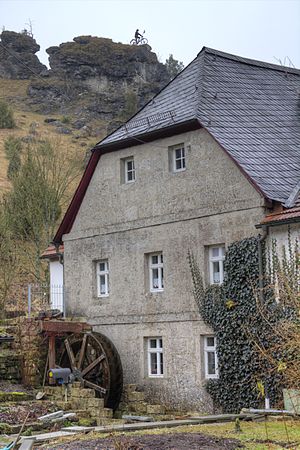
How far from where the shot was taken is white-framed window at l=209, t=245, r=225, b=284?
20.1 metres

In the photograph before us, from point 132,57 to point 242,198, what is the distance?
3040 inches

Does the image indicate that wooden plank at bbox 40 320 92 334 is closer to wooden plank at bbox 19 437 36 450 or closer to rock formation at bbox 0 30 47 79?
wooden plank at bbox 19 437 36 450

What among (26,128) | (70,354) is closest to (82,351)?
(70,354)

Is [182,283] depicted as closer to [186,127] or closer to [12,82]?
[186,127]

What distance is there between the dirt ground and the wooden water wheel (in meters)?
8.21

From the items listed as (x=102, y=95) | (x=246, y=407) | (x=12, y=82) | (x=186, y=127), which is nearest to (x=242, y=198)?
(x=186, y=127)

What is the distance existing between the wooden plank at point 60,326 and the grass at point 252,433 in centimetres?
771

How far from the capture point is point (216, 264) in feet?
66.9

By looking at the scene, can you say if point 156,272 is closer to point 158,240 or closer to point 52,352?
point 158,240

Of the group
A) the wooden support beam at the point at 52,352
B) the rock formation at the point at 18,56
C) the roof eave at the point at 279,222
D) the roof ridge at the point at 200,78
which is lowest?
the wooden support beam at the point at 52,352

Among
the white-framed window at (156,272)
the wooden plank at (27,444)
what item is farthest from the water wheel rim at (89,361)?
the wooden plank at (27,444)

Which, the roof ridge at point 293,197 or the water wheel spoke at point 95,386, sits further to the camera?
the water wheel spoke at point 95,386

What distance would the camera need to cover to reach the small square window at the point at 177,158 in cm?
2152

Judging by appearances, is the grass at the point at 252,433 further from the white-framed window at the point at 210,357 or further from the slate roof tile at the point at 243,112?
the slate roof tile at the point at 243,112
